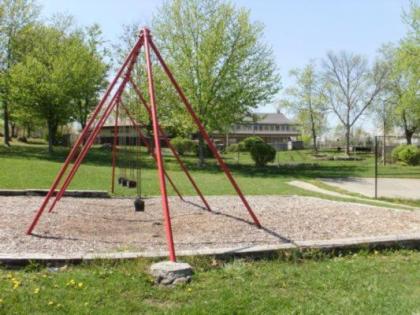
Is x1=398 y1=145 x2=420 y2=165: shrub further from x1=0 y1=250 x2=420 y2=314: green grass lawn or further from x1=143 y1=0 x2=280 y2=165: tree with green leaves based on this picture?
x1=0 y1=250 x2=420 y2=314: green grass lawn

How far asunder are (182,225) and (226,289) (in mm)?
3527

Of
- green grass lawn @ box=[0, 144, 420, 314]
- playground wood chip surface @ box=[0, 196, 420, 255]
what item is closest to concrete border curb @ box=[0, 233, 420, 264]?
green grass lawn @ box=[0, 144, 420, 314]

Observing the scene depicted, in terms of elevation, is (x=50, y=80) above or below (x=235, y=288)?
above

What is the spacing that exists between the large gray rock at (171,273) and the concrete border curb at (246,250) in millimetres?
573

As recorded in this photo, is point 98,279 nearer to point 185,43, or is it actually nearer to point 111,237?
point 111,237

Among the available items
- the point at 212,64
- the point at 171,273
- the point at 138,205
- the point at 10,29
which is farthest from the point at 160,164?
the point at 10,29

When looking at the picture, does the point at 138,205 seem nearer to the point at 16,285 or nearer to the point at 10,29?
the point at 16,285

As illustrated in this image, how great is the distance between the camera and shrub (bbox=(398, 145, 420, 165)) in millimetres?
31203

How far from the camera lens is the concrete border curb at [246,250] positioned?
5.34 meters

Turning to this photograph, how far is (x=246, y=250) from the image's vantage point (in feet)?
19.2

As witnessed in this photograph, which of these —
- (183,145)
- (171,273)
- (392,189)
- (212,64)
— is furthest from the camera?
(183,145)

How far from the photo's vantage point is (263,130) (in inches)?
3378

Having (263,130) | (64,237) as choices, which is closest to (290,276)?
(64,237)

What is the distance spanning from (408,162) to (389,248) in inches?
1075
